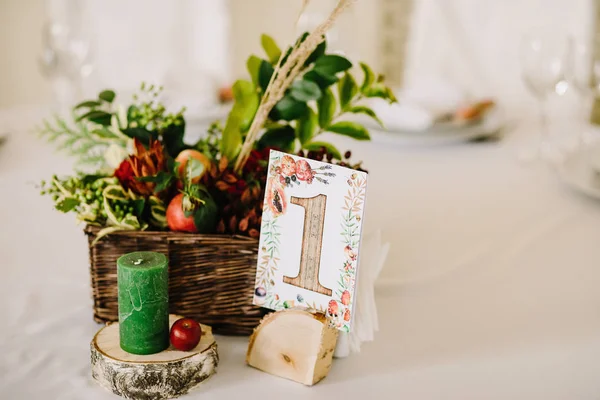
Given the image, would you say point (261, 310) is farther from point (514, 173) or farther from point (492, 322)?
point (514, 173)

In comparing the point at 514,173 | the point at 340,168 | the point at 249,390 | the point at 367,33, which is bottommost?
the point at 249,390

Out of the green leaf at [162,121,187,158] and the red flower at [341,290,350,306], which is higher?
the green leaf at [162,121,187,158]

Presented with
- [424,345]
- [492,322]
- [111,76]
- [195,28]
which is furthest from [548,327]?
[195,28]

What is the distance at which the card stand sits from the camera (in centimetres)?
69

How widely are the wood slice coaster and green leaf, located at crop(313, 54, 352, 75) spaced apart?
37 centimetres

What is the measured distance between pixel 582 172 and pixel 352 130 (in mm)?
648

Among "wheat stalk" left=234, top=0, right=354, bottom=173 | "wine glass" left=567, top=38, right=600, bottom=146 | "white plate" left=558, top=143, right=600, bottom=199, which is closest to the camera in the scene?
"wheat stalk" left=234, top=0, right=354, bottom=173

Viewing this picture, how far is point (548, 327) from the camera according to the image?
0.82 metres

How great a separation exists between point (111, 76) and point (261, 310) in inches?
84.9

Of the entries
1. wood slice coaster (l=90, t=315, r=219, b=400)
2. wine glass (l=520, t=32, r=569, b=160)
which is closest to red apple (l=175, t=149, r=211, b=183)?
wood slice coaster (l=90, t=315, r=219, b=400)

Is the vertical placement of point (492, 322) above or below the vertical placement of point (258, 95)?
below

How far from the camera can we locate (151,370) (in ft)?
2.17

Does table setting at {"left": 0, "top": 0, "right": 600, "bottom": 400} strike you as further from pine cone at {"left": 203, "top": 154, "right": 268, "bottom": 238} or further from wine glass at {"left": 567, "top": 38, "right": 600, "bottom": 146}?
wine glass at {"left": 567, "top": 38, "right": 600, "bottom": 146}

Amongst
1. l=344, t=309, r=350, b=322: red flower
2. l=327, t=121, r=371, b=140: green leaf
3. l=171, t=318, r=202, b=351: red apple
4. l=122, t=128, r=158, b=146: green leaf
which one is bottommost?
l=171, t=318, r=202, b=351: red apple
